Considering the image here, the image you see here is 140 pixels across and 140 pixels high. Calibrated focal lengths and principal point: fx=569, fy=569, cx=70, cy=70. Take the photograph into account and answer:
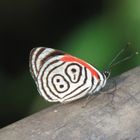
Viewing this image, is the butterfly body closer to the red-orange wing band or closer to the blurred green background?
the red-orange wing band

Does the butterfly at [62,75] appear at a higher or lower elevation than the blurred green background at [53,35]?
higher

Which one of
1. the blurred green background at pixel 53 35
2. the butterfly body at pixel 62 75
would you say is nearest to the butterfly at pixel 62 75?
the butterfly body at pixel 62 75

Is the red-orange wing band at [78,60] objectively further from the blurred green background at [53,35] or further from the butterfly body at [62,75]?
the blurred green background at [53,35]

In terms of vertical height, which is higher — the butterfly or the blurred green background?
the butterfly

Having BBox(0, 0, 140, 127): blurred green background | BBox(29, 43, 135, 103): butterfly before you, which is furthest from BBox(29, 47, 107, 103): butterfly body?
BBox(0, 0, 140, 127): blurred green background

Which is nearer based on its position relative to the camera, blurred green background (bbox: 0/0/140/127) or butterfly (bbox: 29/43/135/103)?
butterfly (bbox: 29/43/135/103)

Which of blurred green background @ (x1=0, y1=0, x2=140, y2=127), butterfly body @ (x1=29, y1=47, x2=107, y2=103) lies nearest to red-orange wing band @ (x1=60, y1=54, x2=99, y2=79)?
butterfly body @ (x1=29, y1=47, x2=107, y2=103)

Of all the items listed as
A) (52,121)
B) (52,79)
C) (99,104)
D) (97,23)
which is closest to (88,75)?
(52,79)

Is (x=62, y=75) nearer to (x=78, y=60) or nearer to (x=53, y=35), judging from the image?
(x=78, y=60)
